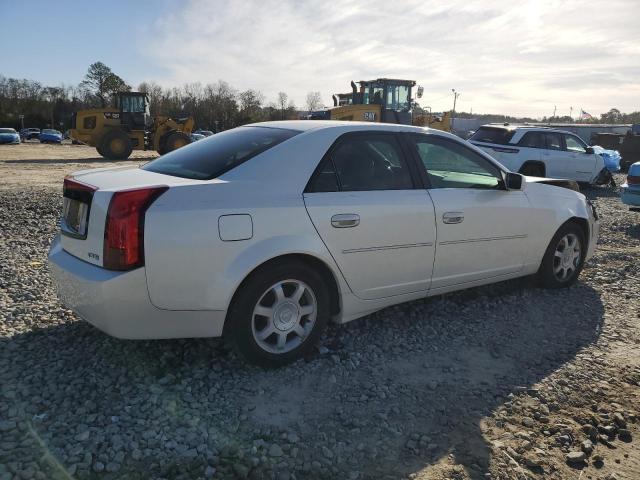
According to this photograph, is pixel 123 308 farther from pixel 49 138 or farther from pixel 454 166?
pixel 49 138

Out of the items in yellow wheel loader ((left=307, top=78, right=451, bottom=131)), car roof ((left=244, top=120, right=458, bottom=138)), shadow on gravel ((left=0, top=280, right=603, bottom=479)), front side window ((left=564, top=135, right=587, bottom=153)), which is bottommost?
shadow on gravel ((left=0, top=280, right=603, bottom=479))

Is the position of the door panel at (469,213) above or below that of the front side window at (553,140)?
below

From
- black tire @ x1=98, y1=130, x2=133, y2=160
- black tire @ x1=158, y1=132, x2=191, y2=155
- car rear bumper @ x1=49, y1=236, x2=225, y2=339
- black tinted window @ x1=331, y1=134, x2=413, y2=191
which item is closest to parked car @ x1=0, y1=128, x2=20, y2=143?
black tire @ x1=98, y1=130, x2=133, y2=160

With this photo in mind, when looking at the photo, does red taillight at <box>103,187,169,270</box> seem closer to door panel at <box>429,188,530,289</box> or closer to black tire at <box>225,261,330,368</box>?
black tire at <box>225,261,330,368</box>


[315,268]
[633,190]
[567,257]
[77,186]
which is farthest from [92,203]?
[633,190]

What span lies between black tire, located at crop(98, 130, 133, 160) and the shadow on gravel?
21.7 m

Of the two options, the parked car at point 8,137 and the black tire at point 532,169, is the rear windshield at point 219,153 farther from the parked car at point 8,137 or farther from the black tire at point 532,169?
the parked car at point 8,137

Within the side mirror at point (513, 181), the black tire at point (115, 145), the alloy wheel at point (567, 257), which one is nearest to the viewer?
the side mirror at point (513, 181)

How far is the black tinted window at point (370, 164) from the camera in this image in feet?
11.7

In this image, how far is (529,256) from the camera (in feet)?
15.4

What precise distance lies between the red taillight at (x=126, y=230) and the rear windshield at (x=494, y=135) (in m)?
11.2

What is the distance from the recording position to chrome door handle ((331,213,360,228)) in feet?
11.0

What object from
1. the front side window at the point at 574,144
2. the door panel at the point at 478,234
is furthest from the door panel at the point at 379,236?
the front side window at the point at 574,144

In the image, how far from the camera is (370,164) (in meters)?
3.71
